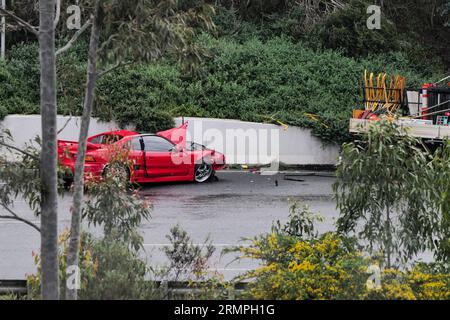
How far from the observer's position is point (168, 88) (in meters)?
23.9

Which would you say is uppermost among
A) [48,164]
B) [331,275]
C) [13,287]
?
[48,164]

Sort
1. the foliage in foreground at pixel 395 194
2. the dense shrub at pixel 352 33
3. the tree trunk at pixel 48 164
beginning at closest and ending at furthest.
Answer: the tree trunk at pixel 48 164 < the foliage in foreground at pixel 395 194 < the dense shrub at pixel 352 33

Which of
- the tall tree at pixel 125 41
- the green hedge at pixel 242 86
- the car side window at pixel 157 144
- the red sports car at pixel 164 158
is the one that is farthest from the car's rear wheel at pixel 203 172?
the tall tree at pixel 125 41

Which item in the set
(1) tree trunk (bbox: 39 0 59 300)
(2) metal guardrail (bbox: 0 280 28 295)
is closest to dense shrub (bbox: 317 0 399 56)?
(2) metal guardrail (bbox: 0 280 28 295)

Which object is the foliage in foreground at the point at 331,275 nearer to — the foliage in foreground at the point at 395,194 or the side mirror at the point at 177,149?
the foliage in foreground at the point at 395,194

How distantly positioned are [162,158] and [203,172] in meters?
1.21

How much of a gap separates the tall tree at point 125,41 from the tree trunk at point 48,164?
343mm

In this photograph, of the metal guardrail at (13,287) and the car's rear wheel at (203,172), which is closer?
the metal guardrail at (13,287)

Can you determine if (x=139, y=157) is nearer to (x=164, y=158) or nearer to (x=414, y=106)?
(x=164, y=158)

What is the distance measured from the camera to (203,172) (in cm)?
1969

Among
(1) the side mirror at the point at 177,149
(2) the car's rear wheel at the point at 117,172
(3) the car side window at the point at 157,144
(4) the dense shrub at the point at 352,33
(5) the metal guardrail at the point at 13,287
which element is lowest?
(5) the metal guardrail at the point at 13,287

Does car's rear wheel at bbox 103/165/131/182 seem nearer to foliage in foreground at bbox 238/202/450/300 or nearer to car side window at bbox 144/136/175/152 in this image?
foliage in foreground at bbox 238/202/450/300

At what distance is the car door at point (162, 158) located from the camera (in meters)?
18.8

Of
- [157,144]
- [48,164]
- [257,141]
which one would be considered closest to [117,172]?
[48,164]
